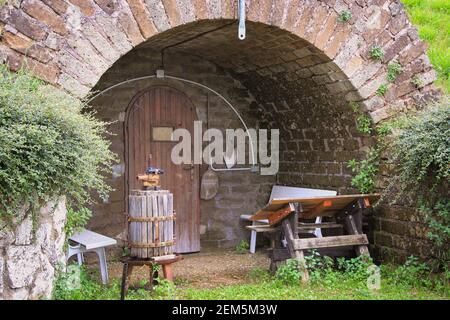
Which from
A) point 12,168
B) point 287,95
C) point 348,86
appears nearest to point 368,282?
point 348,86

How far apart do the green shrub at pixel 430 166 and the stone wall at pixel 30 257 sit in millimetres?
3367

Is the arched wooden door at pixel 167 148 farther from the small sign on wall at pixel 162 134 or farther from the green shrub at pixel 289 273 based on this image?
the green shrub at pixel 289 273

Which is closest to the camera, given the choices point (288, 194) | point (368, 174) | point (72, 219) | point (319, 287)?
point (72, 219)

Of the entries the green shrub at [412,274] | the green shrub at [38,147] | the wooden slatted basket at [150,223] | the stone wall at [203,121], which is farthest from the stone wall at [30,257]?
the green shrub at [412,274]

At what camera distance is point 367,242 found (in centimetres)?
652

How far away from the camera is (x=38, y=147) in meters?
4.18

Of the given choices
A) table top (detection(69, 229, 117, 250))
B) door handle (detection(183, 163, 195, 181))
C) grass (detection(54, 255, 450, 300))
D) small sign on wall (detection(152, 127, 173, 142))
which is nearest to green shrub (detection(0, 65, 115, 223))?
grass (detection(54, 255, 450, 300))

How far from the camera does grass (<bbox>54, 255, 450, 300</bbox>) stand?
5.44m

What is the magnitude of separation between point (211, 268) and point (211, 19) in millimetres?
3101

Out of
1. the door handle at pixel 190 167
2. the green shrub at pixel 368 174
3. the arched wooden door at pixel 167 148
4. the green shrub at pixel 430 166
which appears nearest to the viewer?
the green shrub at pixel 430 166

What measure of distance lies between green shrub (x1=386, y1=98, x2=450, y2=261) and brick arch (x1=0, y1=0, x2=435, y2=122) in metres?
0.87

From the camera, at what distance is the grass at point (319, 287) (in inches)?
214

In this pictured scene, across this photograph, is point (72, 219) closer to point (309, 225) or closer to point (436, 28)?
point (309, 225)

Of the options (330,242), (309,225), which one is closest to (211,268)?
(309,225)
